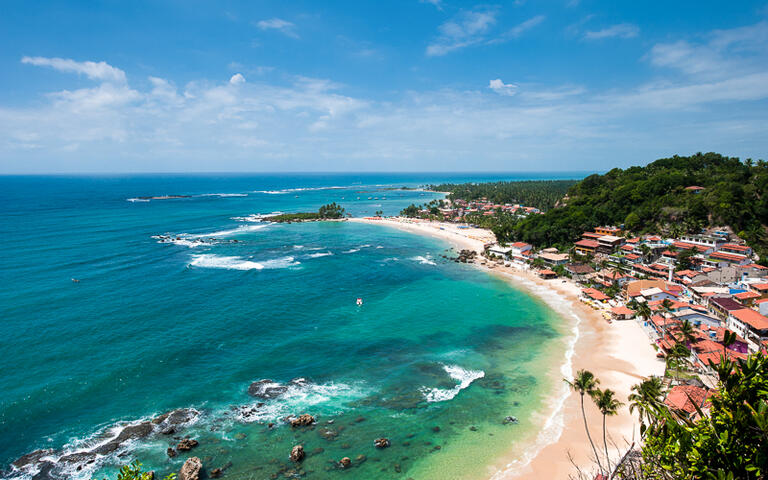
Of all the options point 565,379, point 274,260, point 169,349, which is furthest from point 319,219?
point 565,379

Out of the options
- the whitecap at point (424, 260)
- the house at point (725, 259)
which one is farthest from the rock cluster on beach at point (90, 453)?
the house at point (725, 259)

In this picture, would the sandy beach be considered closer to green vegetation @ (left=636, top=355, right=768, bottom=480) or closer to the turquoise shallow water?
the turquoise shallow water

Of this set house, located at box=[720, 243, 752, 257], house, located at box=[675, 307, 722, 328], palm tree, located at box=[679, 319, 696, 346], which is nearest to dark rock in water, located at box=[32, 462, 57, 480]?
palm tree, located at box=[679, 319, 696, 346]

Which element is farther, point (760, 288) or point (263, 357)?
point (760, 288)

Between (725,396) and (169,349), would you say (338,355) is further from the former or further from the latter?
(725,396)

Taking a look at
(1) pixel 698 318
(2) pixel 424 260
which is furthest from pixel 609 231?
(2) pixel 424 260

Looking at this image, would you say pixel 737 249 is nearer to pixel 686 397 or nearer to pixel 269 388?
pixel 686 397

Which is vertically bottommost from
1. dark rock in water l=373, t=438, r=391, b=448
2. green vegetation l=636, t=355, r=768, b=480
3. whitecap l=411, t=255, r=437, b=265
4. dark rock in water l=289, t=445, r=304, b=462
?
dark rock in water l=373, t=438, r=391, b=448
